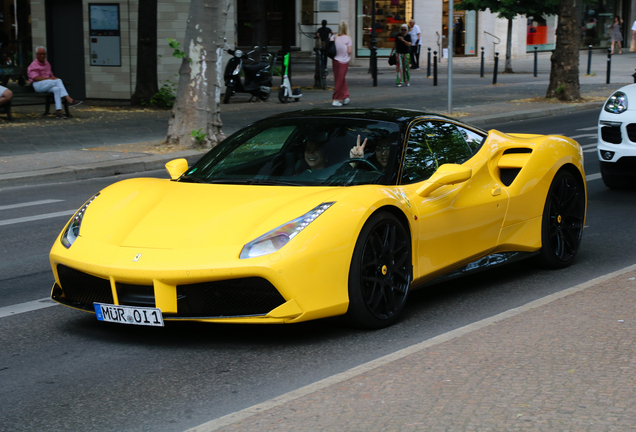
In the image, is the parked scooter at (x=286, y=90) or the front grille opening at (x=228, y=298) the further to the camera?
the parked scooter at (x=286, y=90)

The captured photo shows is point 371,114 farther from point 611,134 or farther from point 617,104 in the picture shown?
point 617,104

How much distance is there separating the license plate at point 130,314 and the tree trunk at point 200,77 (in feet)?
32.7

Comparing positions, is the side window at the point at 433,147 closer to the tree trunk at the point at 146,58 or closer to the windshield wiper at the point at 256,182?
the windshield wiper at the point at 256,182

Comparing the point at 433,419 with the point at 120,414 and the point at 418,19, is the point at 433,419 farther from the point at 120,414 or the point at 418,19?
the point at 418,19

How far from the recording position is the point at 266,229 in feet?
14.9

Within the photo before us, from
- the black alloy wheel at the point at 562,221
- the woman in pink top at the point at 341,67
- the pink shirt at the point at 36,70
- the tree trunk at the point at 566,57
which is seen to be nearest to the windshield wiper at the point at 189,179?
the black alloy wheel at the point at 562,221

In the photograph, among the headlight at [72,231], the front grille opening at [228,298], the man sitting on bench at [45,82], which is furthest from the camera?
the man sitting on bench at [45,82]

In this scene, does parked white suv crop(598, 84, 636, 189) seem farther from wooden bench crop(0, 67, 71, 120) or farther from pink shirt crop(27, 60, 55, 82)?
pink shirt crop(27, 60, 55, 82)

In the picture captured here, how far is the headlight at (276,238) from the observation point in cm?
445

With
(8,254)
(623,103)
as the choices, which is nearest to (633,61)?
(623,103)

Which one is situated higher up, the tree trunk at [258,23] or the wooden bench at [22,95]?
the tree trunk at [258,23]

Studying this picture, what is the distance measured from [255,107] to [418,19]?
2131cm

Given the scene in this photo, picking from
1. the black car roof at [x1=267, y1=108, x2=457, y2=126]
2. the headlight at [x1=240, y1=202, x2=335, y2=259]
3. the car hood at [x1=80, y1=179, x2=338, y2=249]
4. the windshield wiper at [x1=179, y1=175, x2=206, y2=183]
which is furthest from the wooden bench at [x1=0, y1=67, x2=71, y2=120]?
the headlight at [x1=240, y1=202, x2=335, y2=259]

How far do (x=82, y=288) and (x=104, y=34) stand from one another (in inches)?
773
